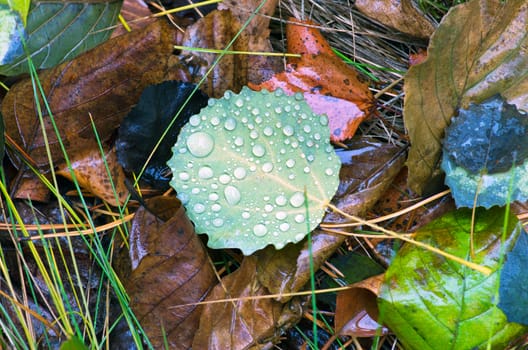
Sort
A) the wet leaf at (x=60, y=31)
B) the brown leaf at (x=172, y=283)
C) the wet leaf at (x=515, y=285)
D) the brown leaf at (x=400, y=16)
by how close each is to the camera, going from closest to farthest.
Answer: the wet leaf at (x=515, y=285) < the brown leaf at (x=172, y=283) < the wet leaf at (x=60, y=31) < the brown leaf at (x=400, y=16)

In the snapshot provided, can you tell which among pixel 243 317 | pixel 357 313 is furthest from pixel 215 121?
pixel 357 313

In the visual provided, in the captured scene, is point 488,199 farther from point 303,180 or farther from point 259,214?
point 259,214

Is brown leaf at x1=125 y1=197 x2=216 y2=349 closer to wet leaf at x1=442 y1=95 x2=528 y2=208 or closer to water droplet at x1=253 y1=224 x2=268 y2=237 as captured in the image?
water droplet at x1=253 y1=224 x2=268 y2=237

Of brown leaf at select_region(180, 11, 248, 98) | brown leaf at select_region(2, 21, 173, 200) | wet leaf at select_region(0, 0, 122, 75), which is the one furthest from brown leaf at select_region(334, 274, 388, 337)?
wet leaf at select_region(0, 0, 122, 75)

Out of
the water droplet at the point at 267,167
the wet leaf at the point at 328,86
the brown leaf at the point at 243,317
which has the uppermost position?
the wet leaf at the point at 328,86

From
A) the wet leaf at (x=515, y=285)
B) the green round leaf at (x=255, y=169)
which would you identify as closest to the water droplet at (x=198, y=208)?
the green round leaf at (x=255, y=169)

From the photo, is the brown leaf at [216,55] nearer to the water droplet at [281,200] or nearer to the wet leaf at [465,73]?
the water droplet at [281,200]

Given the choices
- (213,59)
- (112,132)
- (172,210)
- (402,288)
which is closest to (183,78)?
(213,59)
